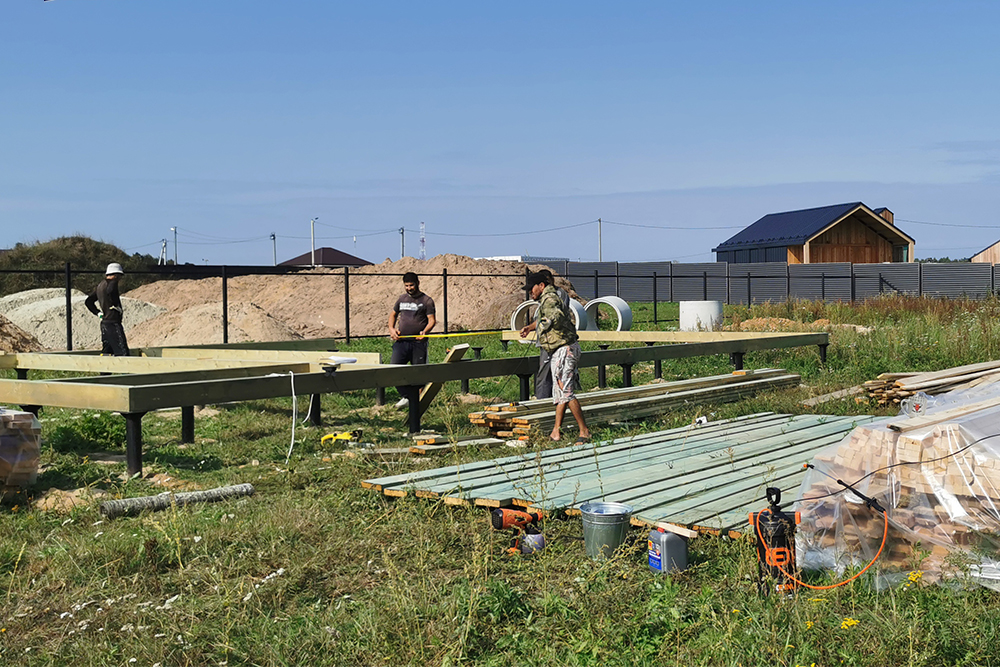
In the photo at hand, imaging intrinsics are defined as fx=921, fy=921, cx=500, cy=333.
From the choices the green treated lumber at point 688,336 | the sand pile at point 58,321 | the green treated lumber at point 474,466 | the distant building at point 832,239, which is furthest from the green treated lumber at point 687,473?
the distant building at point 832,239

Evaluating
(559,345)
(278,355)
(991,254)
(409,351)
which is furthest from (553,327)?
(991,254)

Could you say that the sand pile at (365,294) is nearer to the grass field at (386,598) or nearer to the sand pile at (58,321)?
the sand pile at (58,321)

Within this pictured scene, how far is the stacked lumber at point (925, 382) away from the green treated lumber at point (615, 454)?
7.58 ft

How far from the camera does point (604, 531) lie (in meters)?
5.17

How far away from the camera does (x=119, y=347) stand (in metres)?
13.0

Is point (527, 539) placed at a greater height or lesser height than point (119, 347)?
lesser

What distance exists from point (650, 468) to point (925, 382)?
19.0 feet

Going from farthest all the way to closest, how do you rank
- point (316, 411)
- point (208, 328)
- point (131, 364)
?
point (208, 328) → point (316, 411) → point (131, 364)

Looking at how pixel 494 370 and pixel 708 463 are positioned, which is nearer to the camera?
pixel 708 463

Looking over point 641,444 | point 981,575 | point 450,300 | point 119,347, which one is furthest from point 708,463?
point 450,300

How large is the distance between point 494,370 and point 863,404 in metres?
4.82

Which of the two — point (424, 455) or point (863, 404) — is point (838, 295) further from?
point (424, 455)

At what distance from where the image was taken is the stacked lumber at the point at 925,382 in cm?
1130

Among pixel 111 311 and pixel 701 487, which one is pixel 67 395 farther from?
pixel 701 487
